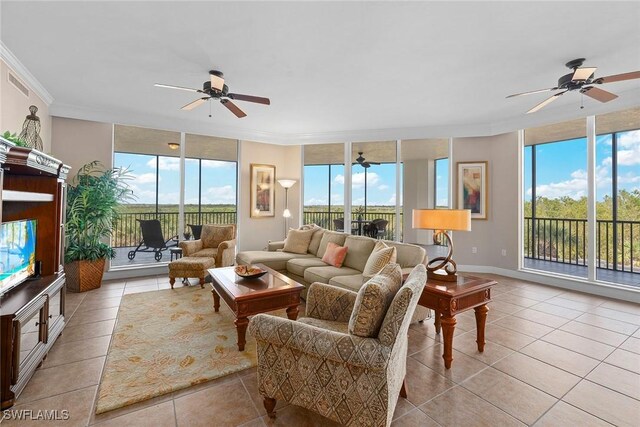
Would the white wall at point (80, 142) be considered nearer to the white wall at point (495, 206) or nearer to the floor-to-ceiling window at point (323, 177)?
the floor-to-ceiling window at point (323, 177)

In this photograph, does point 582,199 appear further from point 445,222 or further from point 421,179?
point 445,222

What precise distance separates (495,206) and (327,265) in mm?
3779

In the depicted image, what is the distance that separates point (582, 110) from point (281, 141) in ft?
17.7

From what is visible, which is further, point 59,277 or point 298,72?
point 298,72

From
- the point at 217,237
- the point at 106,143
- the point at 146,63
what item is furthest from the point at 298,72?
the point at 106,143

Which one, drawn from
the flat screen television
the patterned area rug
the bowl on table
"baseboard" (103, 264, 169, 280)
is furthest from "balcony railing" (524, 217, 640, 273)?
the flat screen television

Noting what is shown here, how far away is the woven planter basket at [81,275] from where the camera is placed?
166 inches

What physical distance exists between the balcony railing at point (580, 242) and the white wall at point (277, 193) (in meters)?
5.22

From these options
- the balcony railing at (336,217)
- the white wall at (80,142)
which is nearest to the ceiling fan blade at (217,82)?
the white wall at (80,142)

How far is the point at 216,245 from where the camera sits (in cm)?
512

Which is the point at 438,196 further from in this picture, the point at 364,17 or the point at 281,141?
the point at 364,17

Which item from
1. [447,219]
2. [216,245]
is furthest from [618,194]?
[216,245]

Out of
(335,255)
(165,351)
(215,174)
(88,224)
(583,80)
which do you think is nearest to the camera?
(165,351)

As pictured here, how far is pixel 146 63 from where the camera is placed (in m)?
3.17
